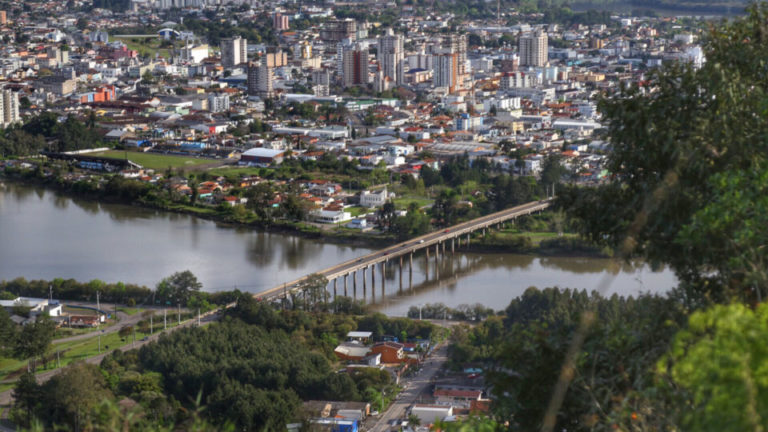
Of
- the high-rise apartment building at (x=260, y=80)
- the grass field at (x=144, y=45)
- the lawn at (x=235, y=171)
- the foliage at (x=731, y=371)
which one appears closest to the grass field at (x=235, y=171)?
Answer: the lawn at (x=235, y=171)

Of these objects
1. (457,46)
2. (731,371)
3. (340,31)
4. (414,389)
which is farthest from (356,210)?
(340,31)

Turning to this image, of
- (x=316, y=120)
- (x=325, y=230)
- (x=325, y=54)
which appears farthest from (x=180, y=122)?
(x=325, y=54)

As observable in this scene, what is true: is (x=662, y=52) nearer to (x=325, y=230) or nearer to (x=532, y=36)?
(x=532, y=36)

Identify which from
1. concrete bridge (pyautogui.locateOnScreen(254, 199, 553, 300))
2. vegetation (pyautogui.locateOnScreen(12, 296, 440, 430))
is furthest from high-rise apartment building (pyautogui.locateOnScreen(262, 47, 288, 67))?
vegetation (pyautogui.locateOnScreen(12, 296, 440, 430))

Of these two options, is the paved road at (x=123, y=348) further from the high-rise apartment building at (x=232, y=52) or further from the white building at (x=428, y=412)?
the high-rise apartment building at (x=232, y=52)

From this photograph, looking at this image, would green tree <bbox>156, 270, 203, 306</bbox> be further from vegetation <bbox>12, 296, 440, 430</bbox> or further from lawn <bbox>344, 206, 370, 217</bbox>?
lawn <bbox>344, 206, 370, 217</bbox>

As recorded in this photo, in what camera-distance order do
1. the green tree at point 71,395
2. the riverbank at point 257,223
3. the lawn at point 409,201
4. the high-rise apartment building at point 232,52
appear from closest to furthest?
the green tree at point 71,395 < the riverbank at point 257,223 < the lawn at point 409,201 < the high-rise apartment building at point 232,52

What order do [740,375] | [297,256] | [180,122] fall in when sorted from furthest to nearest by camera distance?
[180,122] < [297,256] < [740,375]
